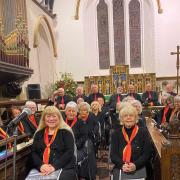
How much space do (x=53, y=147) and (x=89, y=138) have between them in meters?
1.18

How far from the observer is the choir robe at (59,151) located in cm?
319

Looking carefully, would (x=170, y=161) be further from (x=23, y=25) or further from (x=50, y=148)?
(x=23, y=25)

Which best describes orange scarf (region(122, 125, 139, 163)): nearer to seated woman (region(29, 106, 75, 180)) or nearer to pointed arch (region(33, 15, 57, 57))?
seated woman (region(29, 106, 75, 180))

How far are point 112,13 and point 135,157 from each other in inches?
404

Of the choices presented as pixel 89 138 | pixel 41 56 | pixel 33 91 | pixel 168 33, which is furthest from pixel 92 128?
pixel 168 33

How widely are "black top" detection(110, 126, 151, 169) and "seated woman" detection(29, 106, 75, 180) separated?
0.46 metres

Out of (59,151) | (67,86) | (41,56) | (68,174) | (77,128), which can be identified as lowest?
(68,174)

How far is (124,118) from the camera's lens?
3.35m

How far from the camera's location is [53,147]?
10.7ft

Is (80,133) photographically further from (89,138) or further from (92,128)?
(92,128)

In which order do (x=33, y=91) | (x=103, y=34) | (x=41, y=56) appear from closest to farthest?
(x=33, y=91)
(x=41, y=56)
(x=103, y=34)

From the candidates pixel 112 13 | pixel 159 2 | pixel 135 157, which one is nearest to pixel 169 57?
pixel 159 2

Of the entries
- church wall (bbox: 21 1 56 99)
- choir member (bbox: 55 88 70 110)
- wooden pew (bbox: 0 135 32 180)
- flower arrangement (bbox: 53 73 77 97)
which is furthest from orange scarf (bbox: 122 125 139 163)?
flower arrangement (bbox: 53 73 77 97)

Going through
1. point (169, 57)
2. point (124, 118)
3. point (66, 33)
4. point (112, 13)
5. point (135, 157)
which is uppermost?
point (112, 13)
